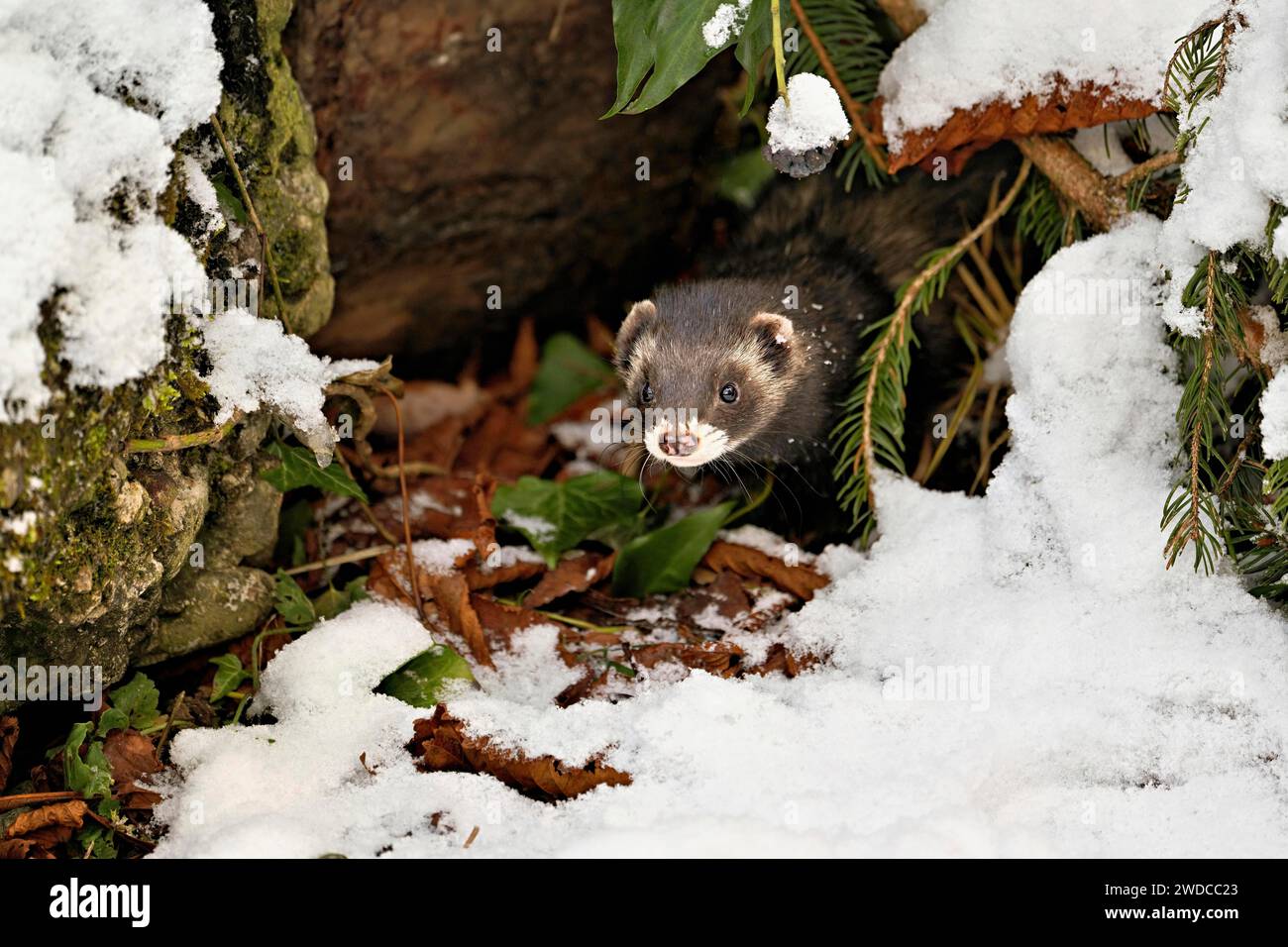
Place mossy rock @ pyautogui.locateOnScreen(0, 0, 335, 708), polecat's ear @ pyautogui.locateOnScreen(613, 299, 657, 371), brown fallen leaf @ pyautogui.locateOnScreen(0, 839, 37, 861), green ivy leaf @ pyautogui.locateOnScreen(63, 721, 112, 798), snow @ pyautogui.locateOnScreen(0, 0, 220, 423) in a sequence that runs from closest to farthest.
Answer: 1. snow @ pyautogui.locateOnScreen(0, 0, 220, 423)
2. mossy rock @ pyautogui.locateOnScreen(0, 0, 335, 708)
3. brown fallen leaf @ pyautogui.locateOnScreen(0, 839, 37, 861)
4. green ivy leaf @ pyautogui.locateOnScreen(63, 721, 112, 798)
5. polecat's ear @ pyautogui.locateOnScreen(613, 299, 657, 371)

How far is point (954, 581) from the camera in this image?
2453mm

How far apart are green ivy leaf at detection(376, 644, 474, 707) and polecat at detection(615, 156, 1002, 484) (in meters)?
0.74

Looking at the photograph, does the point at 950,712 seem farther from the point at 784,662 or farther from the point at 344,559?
the point at 344,559

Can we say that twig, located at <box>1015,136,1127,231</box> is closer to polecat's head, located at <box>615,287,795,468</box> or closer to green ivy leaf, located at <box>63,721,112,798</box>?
polecat's head, located at <box>615,287,795,468</box>

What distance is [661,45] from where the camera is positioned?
2100mm

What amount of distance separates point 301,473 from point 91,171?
0.85 metres

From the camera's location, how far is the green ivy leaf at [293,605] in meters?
2.49

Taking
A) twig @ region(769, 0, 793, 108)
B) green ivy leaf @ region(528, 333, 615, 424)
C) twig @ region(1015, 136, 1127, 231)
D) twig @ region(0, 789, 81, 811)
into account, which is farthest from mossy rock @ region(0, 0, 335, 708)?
twig @ region(1015, 136, 1127, 231)

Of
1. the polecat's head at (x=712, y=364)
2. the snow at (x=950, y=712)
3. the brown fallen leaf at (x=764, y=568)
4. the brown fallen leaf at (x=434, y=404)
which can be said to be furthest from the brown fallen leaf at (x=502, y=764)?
the brown fallen leaf at (x=434, y=404)

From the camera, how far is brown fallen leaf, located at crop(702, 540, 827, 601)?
2.75 m

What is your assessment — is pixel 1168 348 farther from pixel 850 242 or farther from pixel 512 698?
pixel 512 698

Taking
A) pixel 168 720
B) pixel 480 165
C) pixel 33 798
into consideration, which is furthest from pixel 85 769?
pixel 480 165
